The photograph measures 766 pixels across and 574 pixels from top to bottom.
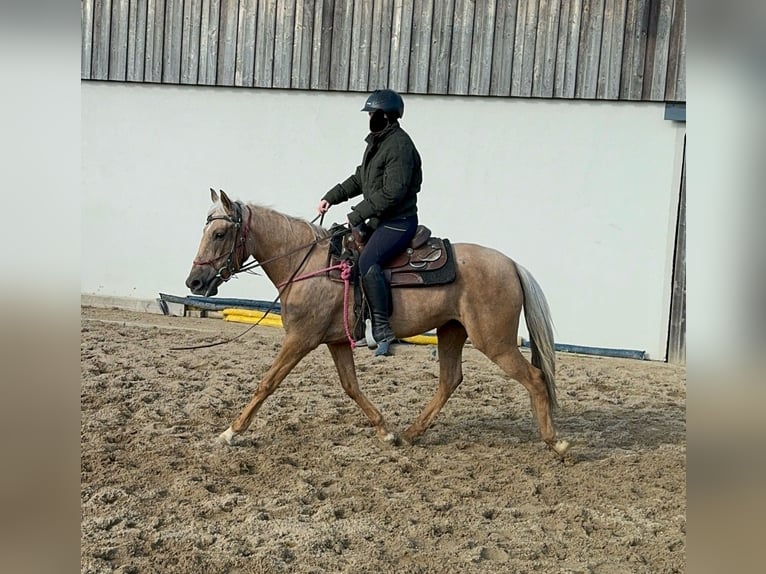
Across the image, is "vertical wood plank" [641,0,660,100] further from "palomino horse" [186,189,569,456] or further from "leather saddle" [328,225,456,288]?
"leather saddle" [328,225,456,288]

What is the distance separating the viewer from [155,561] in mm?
3701

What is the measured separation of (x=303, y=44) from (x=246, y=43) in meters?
0.76

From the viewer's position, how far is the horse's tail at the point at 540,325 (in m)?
5.68

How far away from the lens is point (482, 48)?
980cm

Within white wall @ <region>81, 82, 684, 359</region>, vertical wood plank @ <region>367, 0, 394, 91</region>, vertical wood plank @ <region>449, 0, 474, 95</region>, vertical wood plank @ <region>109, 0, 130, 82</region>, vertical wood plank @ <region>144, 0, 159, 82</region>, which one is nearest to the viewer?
white wall @ <region>81, 82, 684, 359</region>

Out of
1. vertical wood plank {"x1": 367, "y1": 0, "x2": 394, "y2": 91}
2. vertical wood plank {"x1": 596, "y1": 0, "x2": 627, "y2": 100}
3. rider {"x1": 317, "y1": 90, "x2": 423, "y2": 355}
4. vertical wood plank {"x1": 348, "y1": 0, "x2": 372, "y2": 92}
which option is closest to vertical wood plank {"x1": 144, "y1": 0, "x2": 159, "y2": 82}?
vertical wood plank {"x1": 348, "y1": 0, "x2": 372, "y2": 92}

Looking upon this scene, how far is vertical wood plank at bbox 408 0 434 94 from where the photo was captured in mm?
9898

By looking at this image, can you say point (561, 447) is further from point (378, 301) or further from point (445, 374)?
point (378, 301)

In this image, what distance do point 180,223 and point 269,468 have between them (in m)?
6.48

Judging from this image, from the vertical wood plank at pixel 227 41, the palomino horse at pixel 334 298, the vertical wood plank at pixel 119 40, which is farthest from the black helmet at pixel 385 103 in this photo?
the vertical wood plank at pixel 119 40

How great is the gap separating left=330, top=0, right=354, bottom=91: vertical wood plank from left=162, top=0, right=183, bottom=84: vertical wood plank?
2087 mm
